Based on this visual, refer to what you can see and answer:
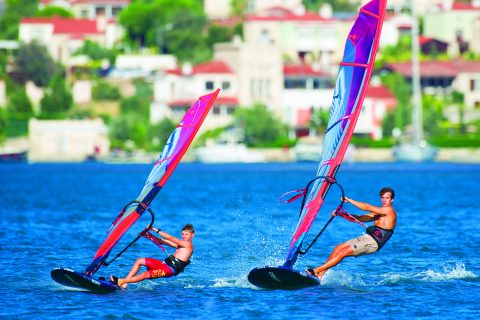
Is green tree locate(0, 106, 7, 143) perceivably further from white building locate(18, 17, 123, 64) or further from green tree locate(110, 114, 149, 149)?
white building locate(18, 17, 123, 64)

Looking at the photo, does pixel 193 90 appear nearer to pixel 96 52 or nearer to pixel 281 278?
pixel 96 52

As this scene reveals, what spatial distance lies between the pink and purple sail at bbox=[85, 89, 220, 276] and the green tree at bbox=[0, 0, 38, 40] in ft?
446

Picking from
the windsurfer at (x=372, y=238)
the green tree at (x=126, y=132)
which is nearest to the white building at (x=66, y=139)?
the green tree at (x=126, y=132)

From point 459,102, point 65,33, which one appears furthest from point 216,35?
point 459,102

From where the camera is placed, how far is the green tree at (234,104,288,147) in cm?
10819

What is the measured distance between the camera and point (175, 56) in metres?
146

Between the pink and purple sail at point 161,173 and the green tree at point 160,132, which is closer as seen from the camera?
the pink and purple sail at point 161,173

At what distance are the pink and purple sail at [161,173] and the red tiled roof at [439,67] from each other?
10056 centimetres

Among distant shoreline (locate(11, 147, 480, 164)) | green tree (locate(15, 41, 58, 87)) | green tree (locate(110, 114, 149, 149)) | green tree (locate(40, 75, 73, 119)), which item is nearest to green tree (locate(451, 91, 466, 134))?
distant shoreline (locate(11, 147, 480, 164))

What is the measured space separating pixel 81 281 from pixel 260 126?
81.6m

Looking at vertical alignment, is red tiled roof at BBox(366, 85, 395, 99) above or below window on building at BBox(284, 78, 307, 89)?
below

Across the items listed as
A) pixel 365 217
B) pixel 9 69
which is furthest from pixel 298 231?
pixel 9 69

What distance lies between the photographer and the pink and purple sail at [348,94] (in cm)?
2619

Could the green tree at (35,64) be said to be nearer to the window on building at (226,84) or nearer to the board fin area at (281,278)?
the window on building at (226,84)
